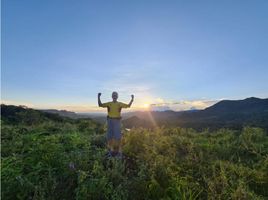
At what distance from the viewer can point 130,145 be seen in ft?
33.7

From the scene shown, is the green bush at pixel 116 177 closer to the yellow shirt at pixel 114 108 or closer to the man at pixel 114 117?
the man at pixel 114 117

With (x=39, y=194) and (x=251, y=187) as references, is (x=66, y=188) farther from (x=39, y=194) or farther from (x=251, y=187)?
(x=251, y=187)

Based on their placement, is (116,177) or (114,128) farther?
(114,128)

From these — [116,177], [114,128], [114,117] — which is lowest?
[116,177]

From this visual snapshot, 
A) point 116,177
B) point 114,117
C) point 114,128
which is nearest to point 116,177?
point 116,177

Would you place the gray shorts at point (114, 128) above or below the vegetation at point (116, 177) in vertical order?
above

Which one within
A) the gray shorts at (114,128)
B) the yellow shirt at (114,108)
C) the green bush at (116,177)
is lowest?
the green bush at (116,177)

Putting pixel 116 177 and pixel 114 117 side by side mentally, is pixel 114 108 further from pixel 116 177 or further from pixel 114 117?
pixel 116 177

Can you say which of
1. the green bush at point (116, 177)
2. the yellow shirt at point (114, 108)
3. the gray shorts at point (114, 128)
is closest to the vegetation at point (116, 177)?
the green bush at point (116, 177)

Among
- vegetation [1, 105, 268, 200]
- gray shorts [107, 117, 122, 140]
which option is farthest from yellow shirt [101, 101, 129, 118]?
vegetation [1, 105, 268, 200]

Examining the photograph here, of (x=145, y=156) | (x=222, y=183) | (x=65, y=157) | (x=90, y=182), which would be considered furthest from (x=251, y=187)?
(x=65, y=157)

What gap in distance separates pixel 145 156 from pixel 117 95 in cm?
206

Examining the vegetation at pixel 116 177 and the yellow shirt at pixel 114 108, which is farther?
the yellow shirt at pixel 114 108

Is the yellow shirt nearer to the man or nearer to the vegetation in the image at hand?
the man
